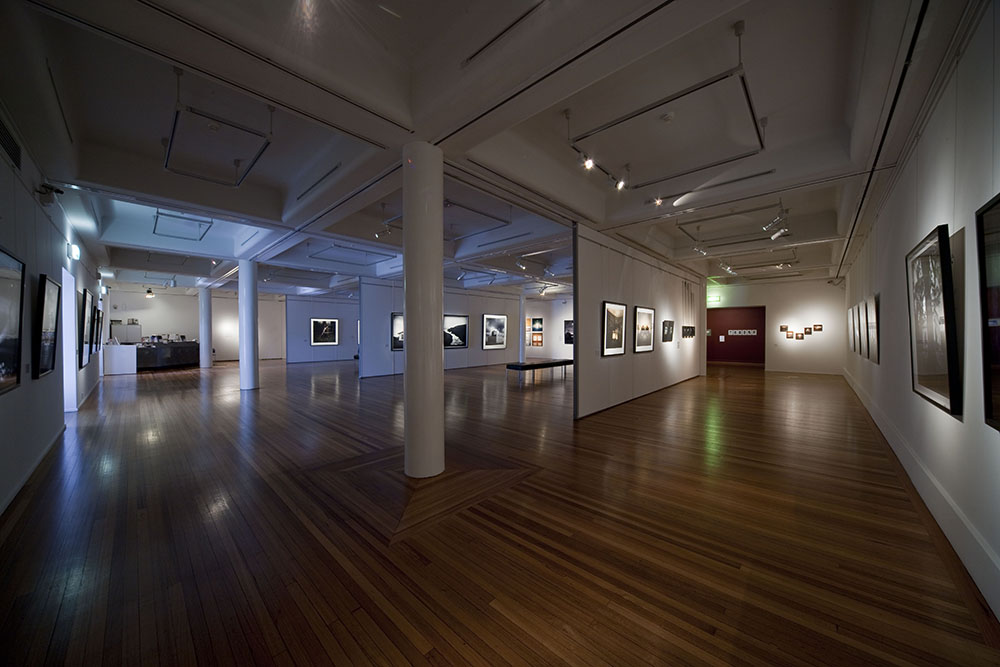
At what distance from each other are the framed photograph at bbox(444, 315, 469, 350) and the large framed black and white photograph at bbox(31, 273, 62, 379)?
1057cm

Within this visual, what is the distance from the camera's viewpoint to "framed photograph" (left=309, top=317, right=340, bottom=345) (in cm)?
1888

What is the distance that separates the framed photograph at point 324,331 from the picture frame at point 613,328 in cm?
1635

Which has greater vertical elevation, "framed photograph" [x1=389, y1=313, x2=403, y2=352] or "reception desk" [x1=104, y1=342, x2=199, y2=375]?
"framed photograph" [x1=389, y1=313, x2=403, y2=352]

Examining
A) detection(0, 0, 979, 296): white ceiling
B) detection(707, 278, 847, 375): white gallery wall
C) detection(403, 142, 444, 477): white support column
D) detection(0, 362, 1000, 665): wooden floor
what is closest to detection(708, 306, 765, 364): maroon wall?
detection(707, 278, 847, 375): white gallery wall

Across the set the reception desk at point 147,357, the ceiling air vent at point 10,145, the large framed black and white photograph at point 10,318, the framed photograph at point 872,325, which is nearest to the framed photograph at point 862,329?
the framed photograph at point 872,325

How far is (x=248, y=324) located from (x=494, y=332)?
9426mm

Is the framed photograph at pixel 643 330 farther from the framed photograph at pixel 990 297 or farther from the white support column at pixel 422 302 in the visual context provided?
the framed photograph at pixel 990 297

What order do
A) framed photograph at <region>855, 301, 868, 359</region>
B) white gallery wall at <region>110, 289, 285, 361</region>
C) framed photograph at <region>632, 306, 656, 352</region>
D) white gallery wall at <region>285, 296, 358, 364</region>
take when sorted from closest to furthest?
framed photograph at <region>855, 301, 868, 359</region> < framed photograph at <region>632, 306, 656, 352</region> < white gallery wall at <region>110, 289, 285, 361</region> < white gallery wall at <region>285, 296, 358, 364</region>

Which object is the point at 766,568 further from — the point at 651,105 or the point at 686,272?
the point at 686,272

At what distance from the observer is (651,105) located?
3.78 m

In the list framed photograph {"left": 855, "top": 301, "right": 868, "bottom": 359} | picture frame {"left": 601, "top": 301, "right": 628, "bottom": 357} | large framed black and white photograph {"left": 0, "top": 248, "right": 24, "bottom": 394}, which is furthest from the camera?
picture frame {"left": 601, "top": 301, "right": 628, "bottom": 357}

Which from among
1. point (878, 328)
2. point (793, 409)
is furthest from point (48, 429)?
point (793, 409)

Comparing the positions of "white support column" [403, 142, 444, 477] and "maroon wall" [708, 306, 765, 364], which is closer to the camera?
"white support column" [403, 142, 444, 477]

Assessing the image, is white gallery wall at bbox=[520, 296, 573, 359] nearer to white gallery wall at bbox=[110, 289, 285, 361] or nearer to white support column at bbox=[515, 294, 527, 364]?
white support column at bbox=[515, 294, 527, 364]
